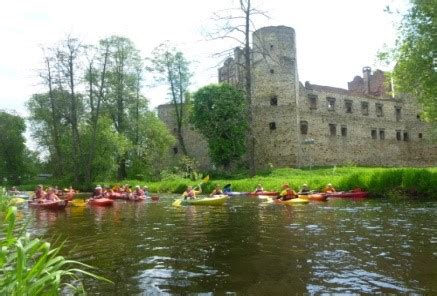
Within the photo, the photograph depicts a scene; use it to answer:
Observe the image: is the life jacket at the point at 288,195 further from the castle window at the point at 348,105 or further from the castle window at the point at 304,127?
the castle window at the point at 348,105

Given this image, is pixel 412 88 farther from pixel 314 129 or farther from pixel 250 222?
pixel 314 129

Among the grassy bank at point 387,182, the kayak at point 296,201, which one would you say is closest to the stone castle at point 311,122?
the grassy bank at point 387,182

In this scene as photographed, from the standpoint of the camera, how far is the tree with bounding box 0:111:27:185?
45.2m

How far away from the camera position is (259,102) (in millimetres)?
38594

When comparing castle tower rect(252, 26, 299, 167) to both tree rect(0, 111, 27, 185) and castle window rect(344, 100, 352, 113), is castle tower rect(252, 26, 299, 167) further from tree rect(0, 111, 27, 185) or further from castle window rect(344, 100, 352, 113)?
tree rect(0, 111, 27, 185)

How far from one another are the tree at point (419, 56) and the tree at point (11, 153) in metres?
39.6

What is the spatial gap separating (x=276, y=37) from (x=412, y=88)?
2042 centimetres

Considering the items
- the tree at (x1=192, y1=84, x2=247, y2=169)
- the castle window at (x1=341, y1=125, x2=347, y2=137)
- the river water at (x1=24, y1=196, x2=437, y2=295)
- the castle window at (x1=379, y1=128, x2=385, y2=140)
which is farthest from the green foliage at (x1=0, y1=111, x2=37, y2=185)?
the castle window at (x1=379, y1=128, x2=385, y2=140)

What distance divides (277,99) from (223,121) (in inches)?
228

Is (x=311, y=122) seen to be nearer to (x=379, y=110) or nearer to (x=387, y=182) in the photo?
(x=379, y=110)

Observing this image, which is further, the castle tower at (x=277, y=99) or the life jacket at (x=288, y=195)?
the castle tower at (x=277, y=99)

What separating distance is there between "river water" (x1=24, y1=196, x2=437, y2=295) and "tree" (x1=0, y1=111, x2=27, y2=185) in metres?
36.1

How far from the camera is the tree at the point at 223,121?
3525cm

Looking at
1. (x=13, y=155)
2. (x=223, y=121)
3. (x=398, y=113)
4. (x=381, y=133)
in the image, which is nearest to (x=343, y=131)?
(x=381, y=133)
